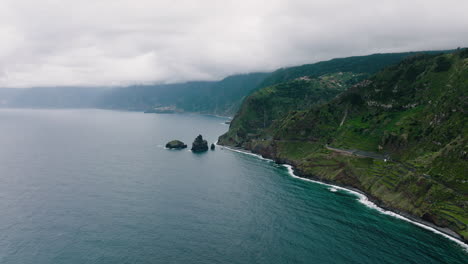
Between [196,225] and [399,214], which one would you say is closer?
[196,225]

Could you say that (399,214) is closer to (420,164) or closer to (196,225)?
A: (420,164)

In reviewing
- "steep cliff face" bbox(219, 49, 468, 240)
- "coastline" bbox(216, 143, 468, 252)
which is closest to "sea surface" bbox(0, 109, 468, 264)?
"coastline" bbox(216, 143, 468, 252)

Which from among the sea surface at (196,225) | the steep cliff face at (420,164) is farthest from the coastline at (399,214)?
the sea surface at (196,225)

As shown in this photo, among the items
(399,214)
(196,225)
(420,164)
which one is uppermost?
(420,164)

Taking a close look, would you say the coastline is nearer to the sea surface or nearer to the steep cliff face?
the steep cliff face

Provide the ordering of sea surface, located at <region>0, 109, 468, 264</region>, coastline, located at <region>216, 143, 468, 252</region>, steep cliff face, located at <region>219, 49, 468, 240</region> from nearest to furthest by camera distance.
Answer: sea surface, located at <region>0, 109, 468, 264</region> < coastline, located at <region>216, 143, 468, 252</region> < steep cliff face, located at <region>219, 49, 468, 240</region>

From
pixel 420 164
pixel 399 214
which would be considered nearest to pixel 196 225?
pixel 399 214

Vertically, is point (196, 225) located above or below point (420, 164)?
below

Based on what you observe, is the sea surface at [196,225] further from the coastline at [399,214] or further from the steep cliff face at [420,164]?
the steep cliff face at [420,164]

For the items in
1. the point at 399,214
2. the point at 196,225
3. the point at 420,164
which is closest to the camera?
the point at 196,225

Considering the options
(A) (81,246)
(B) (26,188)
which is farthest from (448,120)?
(B) (26,188)

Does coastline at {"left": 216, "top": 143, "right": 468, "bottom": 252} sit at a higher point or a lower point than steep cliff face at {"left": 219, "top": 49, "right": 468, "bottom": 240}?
lower

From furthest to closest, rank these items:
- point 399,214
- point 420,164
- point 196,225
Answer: point 420,164 → point 399,214 → point 196,225
